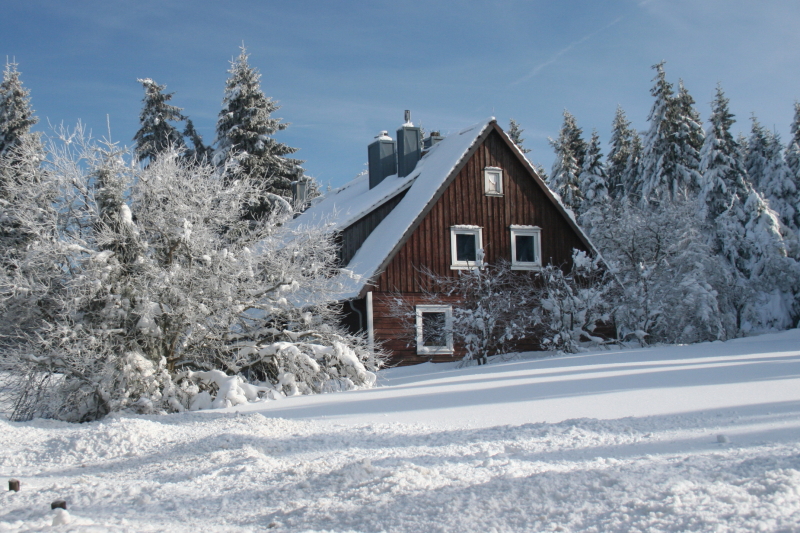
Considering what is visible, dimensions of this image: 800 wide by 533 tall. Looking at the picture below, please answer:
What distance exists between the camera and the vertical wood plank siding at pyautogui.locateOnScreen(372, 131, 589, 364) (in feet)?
65.4

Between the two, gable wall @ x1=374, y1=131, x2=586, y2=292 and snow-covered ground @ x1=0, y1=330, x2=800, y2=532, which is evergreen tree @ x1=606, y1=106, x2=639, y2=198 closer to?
gable wall @ x1=374, y1=131, x2=586, y2=292

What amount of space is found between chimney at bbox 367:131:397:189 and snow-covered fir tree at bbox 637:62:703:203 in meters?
17.8

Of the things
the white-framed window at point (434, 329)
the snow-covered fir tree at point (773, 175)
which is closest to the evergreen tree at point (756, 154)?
the snow-covered fir tree at point (773, 175)

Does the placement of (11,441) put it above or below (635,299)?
below

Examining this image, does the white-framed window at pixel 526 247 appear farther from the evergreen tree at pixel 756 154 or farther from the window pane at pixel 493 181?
the evergreen tree at pixel 756 154

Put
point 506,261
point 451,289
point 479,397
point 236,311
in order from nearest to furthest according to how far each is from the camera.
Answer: point 479,397 < point 236,311 < point 451,289 < point 506,261

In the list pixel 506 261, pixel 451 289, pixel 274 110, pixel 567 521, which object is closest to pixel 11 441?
pixel 567 521

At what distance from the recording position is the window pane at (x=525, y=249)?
2219 centimetres

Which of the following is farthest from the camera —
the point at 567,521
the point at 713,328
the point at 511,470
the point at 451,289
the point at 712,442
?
the point at 713,328

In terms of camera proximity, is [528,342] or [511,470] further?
[528,342]

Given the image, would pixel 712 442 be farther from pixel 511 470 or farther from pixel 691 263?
pixel 691 263

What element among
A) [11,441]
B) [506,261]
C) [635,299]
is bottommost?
[11,441]

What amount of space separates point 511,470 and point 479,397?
4.69 meters

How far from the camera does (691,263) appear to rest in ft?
91.0
